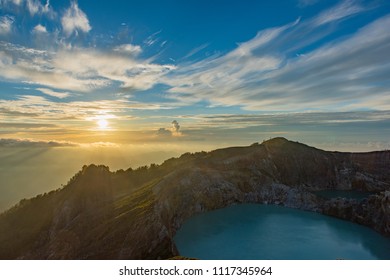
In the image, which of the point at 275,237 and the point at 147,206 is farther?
the point at 147,206


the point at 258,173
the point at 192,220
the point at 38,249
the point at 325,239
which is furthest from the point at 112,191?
the point at 325,239

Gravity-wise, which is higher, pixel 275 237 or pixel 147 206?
pixel 147 206

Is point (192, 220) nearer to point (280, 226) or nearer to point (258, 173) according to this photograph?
point (280, 226)

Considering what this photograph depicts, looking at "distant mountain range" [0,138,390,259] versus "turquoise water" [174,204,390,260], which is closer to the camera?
"turquoise water" [174,204,390,260]

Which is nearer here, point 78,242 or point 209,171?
point 78,242
